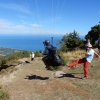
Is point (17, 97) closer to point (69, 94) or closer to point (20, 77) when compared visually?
point (69, 94)

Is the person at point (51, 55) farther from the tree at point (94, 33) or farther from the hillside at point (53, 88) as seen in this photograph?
the tree at point (94, 33)

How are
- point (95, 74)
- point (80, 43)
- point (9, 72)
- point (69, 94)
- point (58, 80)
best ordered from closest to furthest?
point (69, 94)
point (58, 80)
point (95, 74)
point (9, 72)
point (80, 43)

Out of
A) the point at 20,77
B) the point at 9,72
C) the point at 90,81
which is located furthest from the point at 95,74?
the point at 9,72

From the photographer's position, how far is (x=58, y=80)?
11.0 meters

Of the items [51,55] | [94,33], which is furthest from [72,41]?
[51,55]

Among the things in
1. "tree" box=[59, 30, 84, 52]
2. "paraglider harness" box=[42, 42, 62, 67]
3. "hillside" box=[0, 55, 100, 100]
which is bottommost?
"hillside" box=[0, 55, 100, 100]

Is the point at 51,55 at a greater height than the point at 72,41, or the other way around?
the point at 72,41

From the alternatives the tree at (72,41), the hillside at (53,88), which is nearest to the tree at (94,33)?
the tree at (72,41)

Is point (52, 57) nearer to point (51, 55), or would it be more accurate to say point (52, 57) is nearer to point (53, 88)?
point (51, 55)

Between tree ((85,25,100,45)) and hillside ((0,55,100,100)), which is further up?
tree ((85,25,100,45))

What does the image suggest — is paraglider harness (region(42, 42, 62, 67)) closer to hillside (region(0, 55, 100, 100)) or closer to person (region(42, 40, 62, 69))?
person (region(42, 40, 62, 69))

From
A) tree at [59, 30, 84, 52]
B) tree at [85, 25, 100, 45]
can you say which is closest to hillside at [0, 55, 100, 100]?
tree at [59, 30, 84, 52]

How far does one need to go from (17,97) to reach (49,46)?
3.17 meters

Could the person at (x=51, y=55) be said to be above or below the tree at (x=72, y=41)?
below
